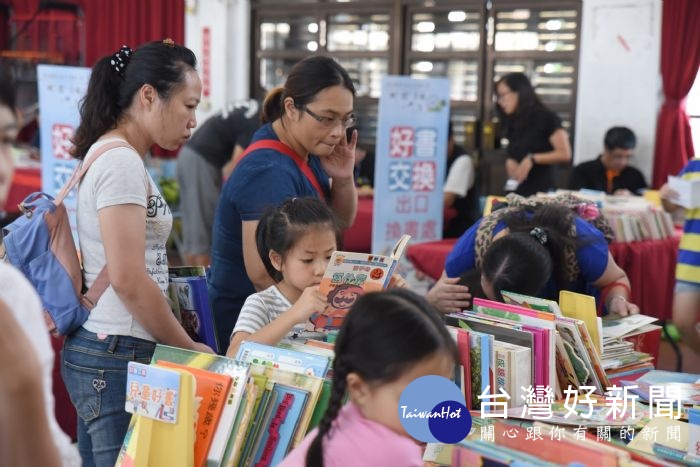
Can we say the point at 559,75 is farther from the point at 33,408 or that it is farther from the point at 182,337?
the point at 33,408

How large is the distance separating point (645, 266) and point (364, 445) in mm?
3704

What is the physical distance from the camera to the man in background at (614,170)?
19.5 ft

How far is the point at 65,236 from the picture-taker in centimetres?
190

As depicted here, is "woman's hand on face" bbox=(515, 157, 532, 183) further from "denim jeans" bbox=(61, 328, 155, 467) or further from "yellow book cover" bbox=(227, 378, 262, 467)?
"yellow book cover" bbox=(227, 378, 262, 467)

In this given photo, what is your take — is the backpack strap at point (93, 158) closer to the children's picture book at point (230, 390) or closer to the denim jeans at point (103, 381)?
the denim jeans at point (103, 381)

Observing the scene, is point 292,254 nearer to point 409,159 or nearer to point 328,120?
point 328,120

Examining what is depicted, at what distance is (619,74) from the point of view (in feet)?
21.1

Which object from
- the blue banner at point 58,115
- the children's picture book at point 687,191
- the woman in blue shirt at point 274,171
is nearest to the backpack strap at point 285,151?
the woman in blue shirt at point 274,171

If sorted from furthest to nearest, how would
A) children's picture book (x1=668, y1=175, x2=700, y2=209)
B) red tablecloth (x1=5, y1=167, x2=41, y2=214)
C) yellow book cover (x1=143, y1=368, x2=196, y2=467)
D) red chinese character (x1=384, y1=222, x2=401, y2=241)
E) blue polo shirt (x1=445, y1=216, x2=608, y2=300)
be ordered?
1. red tablecloth (x1=5, y1=167, x2=41, y2=214)
2. red chinese character (x1=384, y1=222, x2=401, y2=241)
3. children's picture book (x1=668, y1=175, x2=700, y2=209)
4. blue polo shirt (x1=445, y1=216, x2=608, y2=300)
5. yellow book cover (x1=143, y1=368, x2=196, y2=467)

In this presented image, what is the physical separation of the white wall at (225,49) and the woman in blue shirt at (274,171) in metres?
6.09

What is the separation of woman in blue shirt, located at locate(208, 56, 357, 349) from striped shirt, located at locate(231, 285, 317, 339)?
0.42ft

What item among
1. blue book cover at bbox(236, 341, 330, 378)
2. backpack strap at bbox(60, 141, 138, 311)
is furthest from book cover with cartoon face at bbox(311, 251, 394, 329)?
backpack strap at bbox(60, 141, 138, 311)

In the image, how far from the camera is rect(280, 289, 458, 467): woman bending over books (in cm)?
129

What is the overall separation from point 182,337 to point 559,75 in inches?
215
